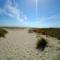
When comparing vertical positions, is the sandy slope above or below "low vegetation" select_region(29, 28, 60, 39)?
below

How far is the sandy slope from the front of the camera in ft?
5.49

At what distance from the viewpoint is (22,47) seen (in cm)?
168

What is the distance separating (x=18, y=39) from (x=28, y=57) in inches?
9.4

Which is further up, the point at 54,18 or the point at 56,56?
the point at 54,18

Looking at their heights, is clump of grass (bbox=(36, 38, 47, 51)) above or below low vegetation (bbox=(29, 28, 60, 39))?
below

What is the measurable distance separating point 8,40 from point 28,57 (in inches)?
11.9

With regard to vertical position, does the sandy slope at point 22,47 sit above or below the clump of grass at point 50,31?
below

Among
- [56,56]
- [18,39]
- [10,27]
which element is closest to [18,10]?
[10,27]

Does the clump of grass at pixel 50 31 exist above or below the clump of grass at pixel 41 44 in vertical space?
above

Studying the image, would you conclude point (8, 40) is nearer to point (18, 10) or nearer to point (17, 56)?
point (17, 56)

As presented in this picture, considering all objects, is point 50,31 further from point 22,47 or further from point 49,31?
point 22,47

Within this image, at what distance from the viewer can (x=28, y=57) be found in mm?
1683

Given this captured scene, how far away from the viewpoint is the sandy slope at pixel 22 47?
1672 millimetres

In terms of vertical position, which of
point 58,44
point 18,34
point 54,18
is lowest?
point 58,44
